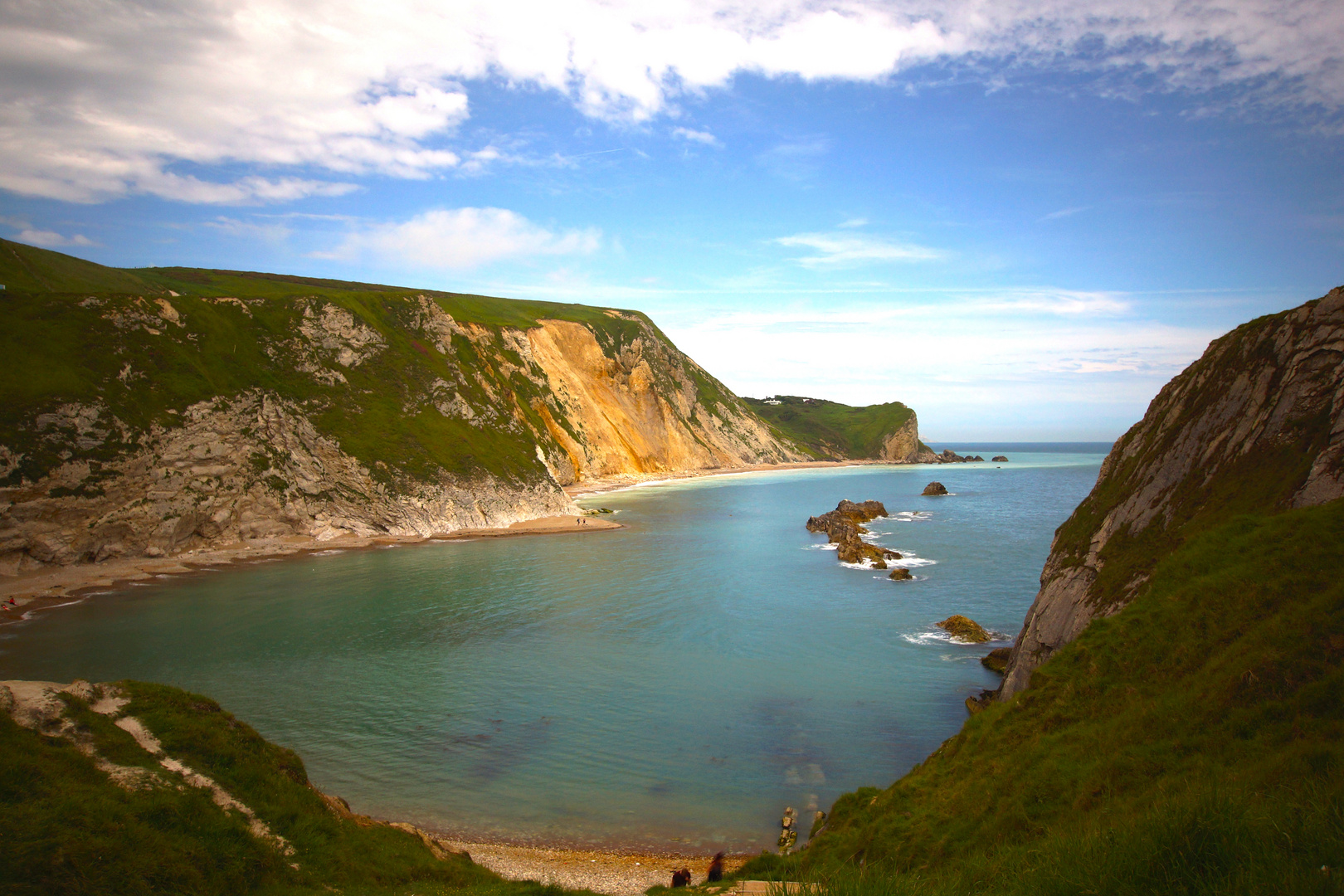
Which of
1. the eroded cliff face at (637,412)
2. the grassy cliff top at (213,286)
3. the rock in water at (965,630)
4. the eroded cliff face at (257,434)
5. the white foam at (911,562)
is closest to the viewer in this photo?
the rock in water at (965,630)

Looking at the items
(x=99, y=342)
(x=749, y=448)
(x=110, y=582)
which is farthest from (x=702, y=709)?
(x=749, y=448)

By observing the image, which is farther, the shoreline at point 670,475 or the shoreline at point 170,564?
the shoreline at point 670,475

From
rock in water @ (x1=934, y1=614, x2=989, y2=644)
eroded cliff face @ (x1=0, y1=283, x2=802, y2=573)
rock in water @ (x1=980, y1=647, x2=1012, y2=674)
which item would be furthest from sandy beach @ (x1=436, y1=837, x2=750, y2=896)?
eroded cliff face @ (x1=0, y1=283, x2=802, y2=573)

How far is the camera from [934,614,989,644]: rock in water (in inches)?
1188

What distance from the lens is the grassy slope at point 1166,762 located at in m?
4.90

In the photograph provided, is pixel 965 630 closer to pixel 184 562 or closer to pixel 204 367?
pixel 184 562

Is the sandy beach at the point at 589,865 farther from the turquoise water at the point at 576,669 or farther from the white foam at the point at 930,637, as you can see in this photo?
the white foam at the point at 930,637

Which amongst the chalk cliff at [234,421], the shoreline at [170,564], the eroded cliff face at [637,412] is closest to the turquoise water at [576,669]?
the shoreline at [170,564]

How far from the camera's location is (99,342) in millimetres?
51594

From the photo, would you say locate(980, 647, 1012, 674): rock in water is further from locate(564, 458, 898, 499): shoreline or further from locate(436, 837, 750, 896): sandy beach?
locate(564, 458, 898, 499): shoreline

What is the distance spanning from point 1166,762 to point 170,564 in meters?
54.1

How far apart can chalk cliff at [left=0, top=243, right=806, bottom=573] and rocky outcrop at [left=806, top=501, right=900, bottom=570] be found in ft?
87.3

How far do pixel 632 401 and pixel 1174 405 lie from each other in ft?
377

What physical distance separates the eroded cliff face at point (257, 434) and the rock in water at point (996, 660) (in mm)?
46489
